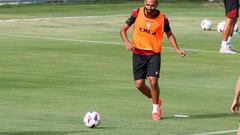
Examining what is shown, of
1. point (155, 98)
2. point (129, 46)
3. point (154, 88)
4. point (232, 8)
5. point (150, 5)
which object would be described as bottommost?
point (232, 8)

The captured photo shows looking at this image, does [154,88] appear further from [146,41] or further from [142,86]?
[146,41]

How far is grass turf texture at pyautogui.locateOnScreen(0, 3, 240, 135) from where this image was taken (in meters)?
14.1

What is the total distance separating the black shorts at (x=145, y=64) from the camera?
49.4 feet

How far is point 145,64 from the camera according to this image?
15195 millimetres

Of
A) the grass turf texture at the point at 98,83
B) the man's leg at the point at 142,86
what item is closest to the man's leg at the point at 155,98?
the grass turf texture at the point at 98,83

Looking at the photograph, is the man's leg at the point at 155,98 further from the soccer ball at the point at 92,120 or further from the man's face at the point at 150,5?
the soccer ball at the point at 92,120

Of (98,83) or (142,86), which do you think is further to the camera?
(98,83)

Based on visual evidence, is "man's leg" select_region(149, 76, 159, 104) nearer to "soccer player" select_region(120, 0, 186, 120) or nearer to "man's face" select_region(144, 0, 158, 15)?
"soccer player" select_region(120, 0, 186, 120)

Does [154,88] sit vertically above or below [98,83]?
above

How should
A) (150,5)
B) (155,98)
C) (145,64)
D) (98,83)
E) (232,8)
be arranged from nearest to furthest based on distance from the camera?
1. (150,5)
2. (155,98)
3. (145,64)
4. (98,83)
5. (232,8)

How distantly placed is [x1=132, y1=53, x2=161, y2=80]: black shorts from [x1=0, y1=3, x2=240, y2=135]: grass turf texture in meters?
0.64

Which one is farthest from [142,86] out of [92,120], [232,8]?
[232,8]

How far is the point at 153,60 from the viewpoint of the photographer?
595 inches

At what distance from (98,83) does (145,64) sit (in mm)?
4124
